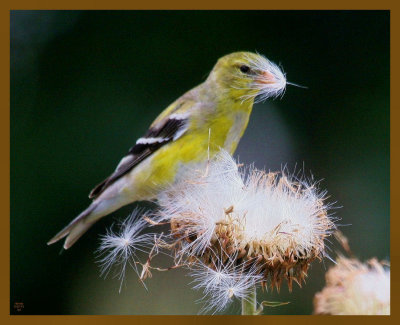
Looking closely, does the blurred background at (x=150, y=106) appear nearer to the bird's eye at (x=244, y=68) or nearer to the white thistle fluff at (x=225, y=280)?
the bird's eye at (x=244, y=68)

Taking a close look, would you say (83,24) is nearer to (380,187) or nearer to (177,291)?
(177,291)

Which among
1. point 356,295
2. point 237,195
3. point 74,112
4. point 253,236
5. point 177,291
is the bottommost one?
point 177,291

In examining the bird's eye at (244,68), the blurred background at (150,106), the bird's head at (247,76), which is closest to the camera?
the bird's head at (247,76)

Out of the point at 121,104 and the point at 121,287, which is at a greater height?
the point at 121,104

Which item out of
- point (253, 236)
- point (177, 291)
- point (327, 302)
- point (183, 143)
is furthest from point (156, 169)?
point (327, 302)

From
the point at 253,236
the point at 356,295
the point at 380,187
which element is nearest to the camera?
the point at 356,295

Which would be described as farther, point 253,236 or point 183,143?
point 183,143

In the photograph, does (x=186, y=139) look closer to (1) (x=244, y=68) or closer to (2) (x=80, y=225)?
(1) (x=244, y=68)

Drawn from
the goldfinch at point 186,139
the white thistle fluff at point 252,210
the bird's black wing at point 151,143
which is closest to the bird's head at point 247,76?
the goldfinch at point 186,139
